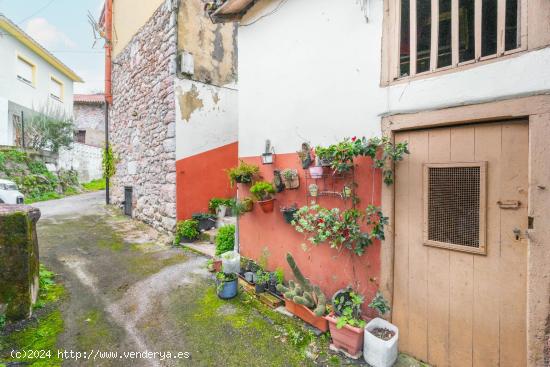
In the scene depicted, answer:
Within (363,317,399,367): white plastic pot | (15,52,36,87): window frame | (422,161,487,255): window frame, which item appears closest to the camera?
(422,161,487,255): window frame

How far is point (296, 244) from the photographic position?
349cm

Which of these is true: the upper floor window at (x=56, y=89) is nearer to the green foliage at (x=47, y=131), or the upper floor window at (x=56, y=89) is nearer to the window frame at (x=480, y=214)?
the green foliage at (x=47, y=131)

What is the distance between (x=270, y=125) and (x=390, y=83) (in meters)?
1.74

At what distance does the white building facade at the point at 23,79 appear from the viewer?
11180mm

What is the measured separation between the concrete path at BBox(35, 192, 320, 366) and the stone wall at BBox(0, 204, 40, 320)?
0.45 metres

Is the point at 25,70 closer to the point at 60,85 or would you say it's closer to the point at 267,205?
the point at 60,85

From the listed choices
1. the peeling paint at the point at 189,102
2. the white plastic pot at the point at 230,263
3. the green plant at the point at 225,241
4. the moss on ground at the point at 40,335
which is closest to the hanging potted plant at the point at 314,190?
the white plastic pot at the point at 230,263

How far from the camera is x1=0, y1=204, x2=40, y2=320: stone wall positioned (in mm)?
2803

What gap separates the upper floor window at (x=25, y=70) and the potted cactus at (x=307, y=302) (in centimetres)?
1615

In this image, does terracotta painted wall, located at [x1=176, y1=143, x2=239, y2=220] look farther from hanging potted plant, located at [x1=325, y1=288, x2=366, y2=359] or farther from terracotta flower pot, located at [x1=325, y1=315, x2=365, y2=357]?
terracotta flower pot, located at [x1=325, y1=315, x2=365, y2=357]

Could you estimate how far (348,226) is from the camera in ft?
8.77

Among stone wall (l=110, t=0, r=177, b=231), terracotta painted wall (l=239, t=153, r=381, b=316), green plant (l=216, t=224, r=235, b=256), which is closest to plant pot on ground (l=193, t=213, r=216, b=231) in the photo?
stone wall (l=110, t=0, r=177, b=231)

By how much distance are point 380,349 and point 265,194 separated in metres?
2.20

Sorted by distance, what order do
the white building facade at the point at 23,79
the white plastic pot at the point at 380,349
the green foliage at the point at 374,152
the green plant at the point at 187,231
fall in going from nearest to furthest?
the white plastic pot at the point at 380,349 < the green foliage at the point at 374,152 < the green plant at the point at 187,231 < the white building facade at the point at 23,79
